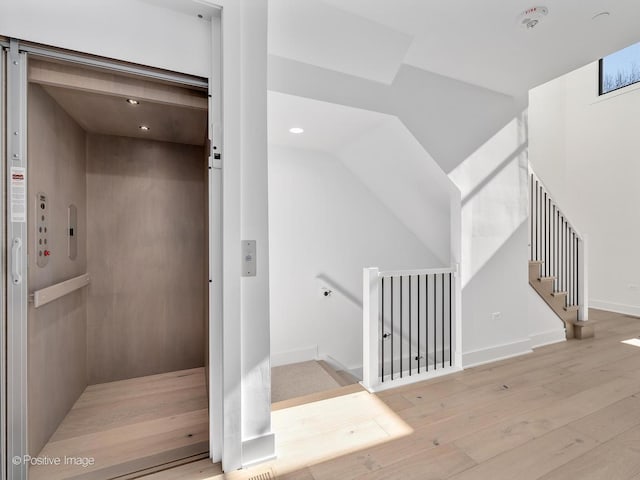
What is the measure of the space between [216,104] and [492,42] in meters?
2.15

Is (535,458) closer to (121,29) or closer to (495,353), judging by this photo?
(495,353)

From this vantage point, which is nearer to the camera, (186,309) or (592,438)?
(592,438)

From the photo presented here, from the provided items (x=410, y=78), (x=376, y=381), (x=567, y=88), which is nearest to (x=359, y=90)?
(x=410, y=78)

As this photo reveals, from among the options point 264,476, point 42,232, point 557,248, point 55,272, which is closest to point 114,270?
point 55,272

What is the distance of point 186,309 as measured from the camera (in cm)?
280

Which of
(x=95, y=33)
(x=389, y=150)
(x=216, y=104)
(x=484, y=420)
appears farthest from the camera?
(x=389, y=150)

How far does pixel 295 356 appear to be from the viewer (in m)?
3.60

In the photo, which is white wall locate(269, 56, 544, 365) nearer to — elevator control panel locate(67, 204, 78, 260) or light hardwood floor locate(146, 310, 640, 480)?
light hardwood floor locate(146, 310, 640, 480)

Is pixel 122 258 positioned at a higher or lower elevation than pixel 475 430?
higher

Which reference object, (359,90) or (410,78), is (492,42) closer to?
(410,78)

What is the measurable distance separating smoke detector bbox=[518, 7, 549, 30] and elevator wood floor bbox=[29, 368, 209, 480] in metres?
3.40

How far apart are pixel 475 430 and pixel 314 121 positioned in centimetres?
262

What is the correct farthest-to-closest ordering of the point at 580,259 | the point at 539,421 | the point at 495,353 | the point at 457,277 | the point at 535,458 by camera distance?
the point at 580,259 → the point at 495,353 → the point at 457,277 → the point at 539,421 → the point at 535,458

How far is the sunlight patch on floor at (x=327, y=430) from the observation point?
5.52 ft
